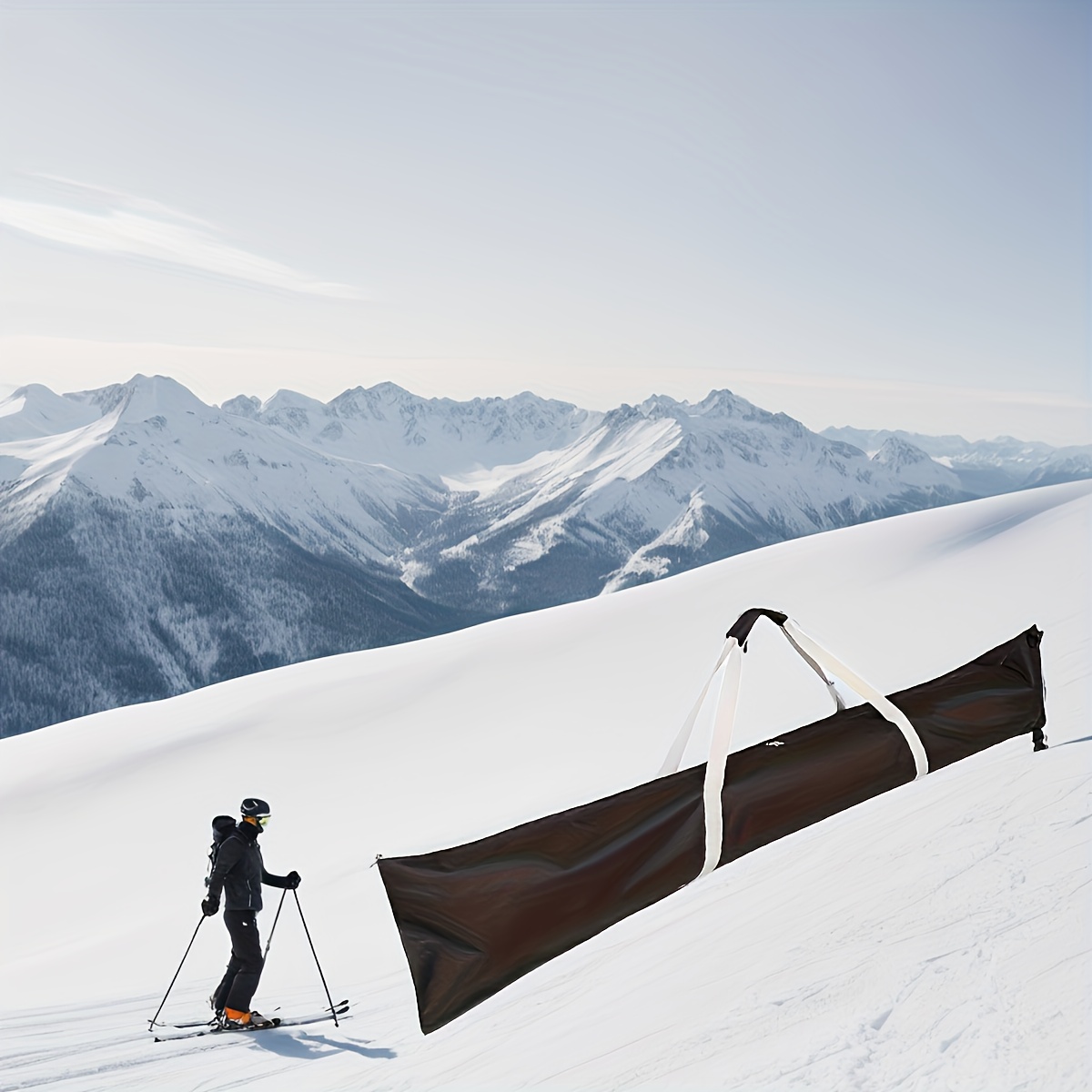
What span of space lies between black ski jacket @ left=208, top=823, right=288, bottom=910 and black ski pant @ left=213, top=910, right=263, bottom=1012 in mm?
90

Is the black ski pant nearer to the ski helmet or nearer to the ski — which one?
the ski

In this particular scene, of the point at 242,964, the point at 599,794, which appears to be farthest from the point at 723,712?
the point at 599,794

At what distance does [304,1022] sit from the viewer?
6.34 m

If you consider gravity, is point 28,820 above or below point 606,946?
above

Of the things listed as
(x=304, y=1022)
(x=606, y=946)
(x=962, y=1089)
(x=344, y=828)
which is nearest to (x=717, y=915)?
(x=606, y=946)

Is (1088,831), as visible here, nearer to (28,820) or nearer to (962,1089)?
(962,1089)

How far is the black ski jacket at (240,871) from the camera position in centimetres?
628

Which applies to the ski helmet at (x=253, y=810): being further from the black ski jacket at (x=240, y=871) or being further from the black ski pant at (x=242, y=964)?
the black ski pant at (x=242, y=964)

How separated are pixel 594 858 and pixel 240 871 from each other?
12.4ft

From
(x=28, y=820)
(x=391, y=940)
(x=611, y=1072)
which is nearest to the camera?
(x=611, y=1072)

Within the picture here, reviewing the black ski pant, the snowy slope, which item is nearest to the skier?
the black ski pant

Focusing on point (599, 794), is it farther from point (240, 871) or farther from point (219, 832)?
point (219, 832)

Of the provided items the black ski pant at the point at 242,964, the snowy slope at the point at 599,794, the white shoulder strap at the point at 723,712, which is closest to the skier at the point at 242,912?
the black ski pant at the point at 242,964

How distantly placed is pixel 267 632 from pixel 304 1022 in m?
182
